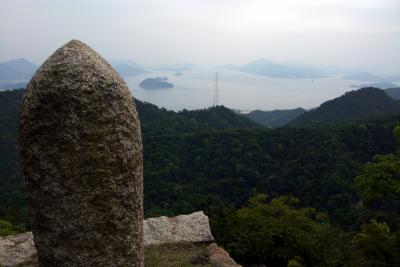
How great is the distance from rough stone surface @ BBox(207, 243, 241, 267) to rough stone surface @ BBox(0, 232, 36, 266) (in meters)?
2.90

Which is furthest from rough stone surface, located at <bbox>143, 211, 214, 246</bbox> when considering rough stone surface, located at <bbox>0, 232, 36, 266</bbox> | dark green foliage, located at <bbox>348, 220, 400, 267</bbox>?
dark green foliage, located at <bbox>348, 220, 400, 267</bbox>

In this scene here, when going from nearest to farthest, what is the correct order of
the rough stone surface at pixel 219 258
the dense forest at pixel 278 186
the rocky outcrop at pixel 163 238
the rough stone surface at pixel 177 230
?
1. the rocky outcrop at pixel 163 238
2. the rough stone surface at pixel 219 258
3. the rough stone surface at pixel 177 230
4. the dense forest at pixel 278 186

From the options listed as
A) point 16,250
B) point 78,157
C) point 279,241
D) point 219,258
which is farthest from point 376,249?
point 78,157

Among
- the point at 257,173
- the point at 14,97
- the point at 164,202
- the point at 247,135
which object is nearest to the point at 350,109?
the point at 247,135

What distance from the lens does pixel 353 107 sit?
55250 mm

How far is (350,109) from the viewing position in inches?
2167

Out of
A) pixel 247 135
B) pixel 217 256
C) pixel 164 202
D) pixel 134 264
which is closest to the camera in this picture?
pixel 134 264

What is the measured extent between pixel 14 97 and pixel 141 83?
392 feet

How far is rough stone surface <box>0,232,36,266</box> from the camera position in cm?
604

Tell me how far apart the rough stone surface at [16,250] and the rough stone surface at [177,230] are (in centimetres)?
192

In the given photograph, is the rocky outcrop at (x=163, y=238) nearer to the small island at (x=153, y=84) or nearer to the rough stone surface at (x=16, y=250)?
the rough stone surface at (x=16, y=250)

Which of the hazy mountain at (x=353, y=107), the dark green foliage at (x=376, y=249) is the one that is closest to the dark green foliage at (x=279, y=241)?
the dark green foliage at (x=376, y=249)

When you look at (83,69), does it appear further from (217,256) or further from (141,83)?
(141,83)

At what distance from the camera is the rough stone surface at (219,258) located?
20.7 ft
